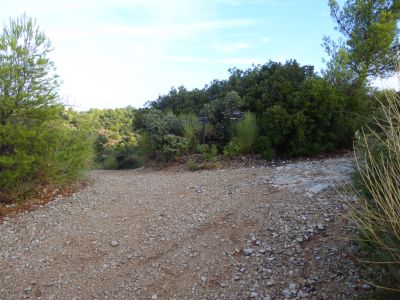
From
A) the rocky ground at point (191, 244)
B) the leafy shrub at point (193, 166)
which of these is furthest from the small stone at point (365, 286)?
the leafy shrub at point (193, 166)

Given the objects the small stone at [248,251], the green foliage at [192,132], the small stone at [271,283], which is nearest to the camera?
the small stone at [271,283]

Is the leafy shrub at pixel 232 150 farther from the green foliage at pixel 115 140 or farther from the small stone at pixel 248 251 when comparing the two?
the small stone at pixel 248 251

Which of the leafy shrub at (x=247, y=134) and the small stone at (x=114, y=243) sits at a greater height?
the leafy shrub at (x=247, y=134)

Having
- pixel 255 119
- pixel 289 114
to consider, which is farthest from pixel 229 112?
pixel 289 114

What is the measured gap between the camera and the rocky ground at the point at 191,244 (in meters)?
3.27

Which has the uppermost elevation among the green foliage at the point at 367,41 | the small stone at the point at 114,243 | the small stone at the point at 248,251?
the green foliage at the point at 367,41

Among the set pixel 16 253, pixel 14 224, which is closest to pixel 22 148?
pixel 14 224

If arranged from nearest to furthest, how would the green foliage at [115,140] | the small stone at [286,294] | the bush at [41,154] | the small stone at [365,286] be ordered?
the small stone at [365,286], the small stone at [286,294], the bush at [41,154], the green foliage at [115,140]

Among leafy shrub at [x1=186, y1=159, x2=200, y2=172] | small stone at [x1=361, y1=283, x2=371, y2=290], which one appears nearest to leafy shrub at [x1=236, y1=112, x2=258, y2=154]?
leafy shrub at [x1=186, y1=159, x2=200, y2=172]

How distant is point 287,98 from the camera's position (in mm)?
8047

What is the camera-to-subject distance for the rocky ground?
10.7 ft

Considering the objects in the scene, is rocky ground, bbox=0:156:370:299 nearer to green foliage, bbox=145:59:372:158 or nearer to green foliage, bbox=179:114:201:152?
green foliage, bbox=145:59:372:158

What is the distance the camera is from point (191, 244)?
4031 millimetres

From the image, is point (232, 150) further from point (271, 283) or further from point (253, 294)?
point (253, 294)
